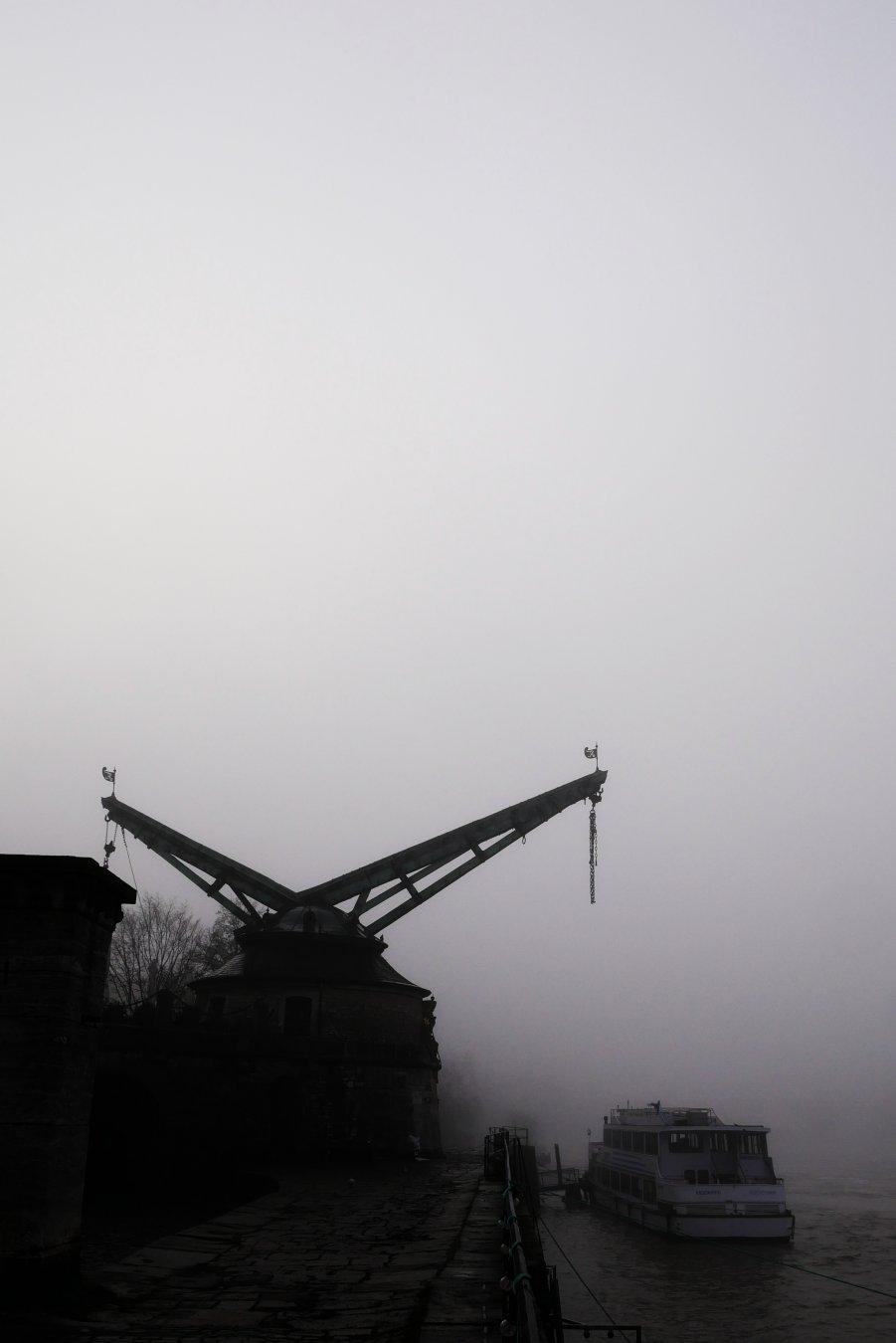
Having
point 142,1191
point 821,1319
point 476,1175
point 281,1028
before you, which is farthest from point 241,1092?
point 821,1319

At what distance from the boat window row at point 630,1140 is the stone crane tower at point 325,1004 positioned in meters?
12.4

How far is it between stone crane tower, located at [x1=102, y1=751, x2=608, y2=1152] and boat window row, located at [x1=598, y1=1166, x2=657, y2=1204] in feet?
40.5

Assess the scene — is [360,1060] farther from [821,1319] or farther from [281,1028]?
[821,1319]

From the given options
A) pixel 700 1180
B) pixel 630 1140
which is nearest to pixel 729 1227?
pixel 700 1180

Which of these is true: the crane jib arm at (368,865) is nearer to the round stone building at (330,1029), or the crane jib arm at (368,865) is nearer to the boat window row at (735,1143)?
the round stone building at (330,1029)

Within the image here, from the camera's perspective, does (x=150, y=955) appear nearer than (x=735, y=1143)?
No

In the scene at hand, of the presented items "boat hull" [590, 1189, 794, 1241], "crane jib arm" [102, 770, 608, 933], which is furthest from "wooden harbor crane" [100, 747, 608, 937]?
"boat hull" [590, 1189, 794, 1241]

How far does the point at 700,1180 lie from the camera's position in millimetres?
35531

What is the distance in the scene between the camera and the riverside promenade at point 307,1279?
920 cm

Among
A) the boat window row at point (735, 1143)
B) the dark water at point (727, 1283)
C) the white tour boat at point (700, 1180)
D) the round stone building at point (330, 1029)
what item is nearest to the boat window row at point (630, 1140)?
the white tour boat at point (700, 1180)

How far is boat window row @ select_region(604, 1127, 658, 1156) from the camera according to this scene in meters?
37.9

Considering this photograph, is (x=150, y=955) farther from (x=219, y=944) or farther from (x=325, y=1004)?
(x=325, y=1004)

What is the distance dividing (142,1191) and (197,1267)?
933 cm

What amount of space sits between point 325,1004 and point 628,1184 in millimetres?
20697
